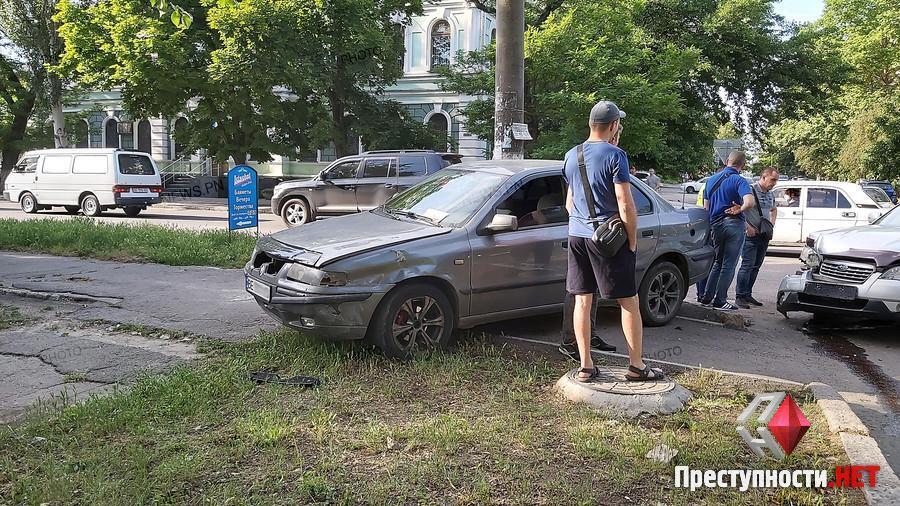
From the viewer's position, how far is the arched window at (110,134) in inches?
1753

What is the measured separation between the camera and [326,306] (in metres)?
5.17

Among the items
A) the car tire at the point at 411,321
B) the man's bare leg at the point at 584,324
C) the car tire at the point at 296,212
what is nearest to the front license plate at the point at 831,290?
the man's bare leg at the point at 584,324

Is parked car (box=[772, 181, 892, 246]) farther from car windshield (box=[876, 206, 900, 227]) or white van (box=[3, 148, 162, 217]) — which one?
white van (box=[3, 148, 162, 217])

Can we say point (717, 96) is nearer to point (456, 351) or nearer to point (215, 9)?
point (215, 9)

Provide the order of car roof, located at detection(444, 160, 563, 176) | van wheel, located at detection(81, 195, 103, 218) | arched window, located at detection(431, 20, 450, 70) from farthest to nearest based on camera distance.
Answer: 1. arched window, located at detection(431, 20, 450, 70)
2. van wheel, located at detection(81, 195, 103, 218)
3. car roof, located at detection(444, 160, 563, 176)

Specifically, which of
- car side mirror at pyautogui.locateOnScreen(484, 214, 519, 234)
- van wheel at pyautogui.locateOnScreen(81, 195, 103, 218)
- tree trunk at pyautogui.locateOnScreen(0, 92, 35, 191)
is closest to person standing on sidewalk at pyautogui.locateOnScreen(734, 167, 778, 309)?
car side mirror at pyautogui.locateOnScreen(484, 214, 519, 234)

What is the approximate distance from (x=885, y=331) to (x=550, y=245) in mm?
3991

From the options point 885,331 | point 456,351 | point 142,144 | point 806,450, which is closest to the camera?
point 806,450

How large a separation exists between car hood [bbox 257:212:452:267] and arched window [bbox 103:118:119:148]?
143 ft

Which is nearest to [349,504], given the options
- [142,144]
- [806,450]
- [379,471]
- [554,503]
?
[379,471]

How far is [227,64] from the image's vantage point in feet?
80.9

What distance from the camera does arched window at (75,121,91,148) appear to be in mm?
39156

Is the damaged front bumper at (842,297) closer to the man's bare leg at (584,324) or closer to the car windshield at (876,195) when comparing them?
the man's bare leg at (584,324)

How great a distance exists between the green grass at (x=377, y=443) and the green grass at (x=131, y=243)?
569 cm
